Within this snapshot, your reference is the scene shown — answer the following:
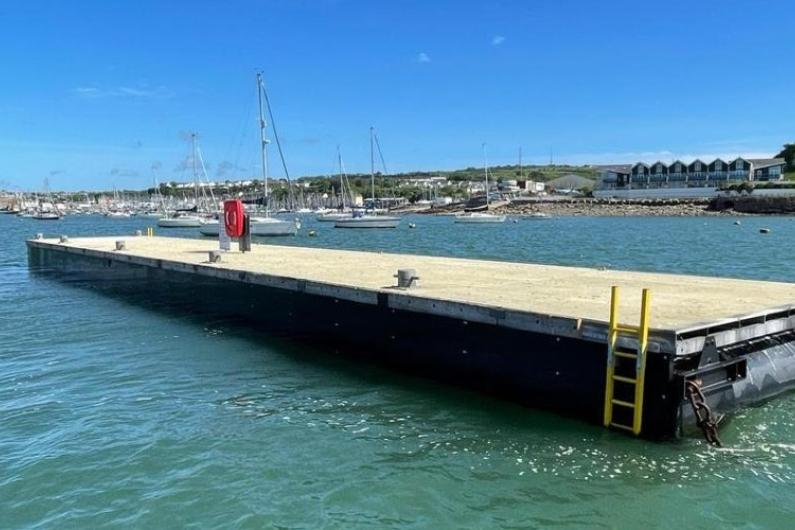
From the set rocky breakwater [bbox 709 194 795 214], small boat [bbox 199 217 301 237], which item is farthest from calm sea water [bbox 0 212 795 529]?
rocky breakwater [bbox 709 194 795 214]

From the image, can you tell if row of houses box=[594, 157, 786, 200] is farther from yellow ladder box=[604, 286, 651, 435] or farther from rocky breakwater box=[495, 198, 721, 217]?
yellow ladder box=[604, 286, 651, 435]

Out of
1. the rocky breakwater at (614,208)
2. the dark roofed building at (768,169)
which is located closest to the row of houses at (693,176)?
the dark roofed building at (768,169)

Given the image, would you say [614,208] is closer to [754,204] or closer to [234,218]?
[754,204]

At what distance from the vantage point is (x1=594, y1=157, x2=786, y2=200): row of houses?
15725cm

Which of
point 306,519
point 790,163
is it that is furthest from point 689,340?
point 790,163

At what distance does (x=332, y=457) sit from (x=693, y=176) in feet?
565

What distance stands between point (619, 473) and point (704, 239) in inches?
2329

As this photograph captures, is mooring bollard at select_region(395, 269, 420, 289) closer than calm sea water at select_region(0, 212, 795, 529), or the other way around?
calm sea water at select_region(0, 212, 795, 529)

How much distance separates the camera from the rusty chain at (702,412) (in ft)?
29.1

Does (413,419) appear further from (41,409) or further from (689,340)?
(41,409)

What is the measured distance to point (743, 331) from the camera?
32.7 feet

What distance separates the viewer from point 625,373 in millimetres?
9258

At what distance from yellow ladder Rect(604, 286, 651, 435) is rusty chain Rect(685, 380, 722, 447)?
23.5 inches

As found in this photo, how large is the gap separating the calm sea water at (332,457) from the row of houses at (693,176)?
150817 mm
